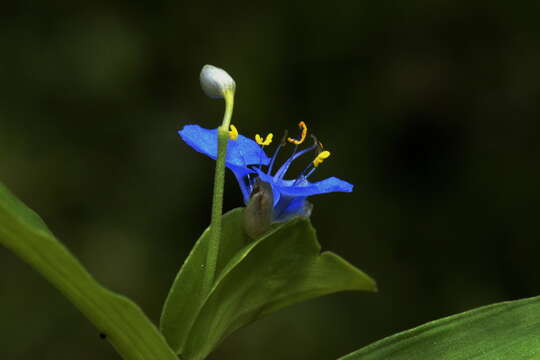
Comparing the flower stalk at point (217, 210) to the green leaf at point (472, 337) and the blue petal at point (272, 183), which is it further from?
the green leaf at point (472, 337)

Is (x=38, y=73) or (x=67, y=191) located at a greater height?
(x=38, y=73)

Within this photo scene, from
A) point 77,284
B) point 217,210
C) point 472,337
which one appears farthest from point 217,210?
point 472,337

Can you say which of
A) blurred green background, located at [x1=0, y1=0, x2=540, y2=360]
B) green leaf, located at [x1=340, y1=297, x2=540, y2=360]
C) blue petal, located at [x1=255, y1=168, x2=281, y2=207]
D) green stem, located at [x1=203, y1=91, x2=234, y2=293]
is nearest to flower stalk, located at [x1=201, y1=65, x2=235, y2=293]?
green stem, located at [x1=203, y1=91, x2=234, y2=293]

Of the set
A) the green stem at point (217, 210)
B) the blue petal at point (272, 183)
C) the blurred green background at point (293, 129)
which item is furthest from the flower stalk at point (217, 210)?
the blurred green background at point (293, 129)

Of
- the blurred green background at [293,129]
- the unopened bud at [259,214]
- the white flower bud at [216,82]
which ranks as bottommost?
the blurred green background at [293,129]

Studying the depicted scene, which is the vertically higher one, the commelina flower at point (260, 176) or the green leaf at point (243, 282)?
the commelina flower at point (260, 176)

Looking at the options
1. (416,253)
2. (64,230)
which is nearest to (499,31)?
(416,253)

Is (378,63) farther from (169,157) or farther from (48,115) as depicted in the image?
(48,115)
